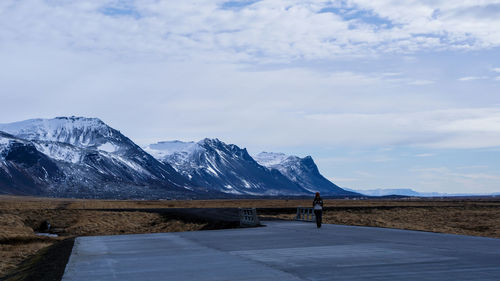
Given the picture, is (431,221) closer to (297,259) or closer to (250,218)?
(250,218)

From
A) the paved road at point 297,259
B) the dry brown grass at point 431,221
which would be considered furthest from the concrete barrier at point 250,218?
the paved road at point 297,259

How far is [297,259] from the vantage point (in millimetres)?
17562

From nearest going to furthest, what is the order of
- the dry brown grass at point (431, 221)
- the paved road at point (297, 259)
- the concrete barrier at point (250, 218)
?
1. the paved road at point (297, 259)
2. the concrete barrier at point (250, 218)
3. the dry brown grass at point (431, 221)

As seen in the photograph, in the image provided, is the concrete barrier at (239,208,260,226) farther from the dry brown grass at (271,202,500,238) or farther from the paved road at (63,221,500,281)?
the paved road at (63,221,500,281)

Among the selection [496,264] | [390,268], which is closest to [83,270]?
[390,268]

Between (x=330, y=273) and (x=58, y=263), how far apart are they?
911cm

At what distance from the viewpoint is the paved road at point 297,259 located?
14.3m

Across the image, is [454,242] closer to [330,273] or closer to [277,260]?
[277,260]

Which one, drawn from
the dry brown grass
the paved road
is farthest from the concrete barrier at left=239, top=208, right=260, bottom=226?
the paved road

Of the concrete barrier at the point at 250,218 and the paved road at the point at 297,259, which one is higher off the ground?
the concrete barrier at the point at 250,218

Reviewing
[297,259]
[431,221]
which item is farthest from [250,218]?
[431,221]

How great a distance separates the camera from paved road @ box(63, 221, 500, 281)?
1431 cm

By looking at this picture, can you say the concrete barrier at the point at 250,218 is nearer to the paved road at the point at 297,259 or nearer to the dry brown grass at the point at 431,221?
the dry brown grass at the point at 431,221

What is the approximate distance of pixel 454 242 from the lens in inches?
869
